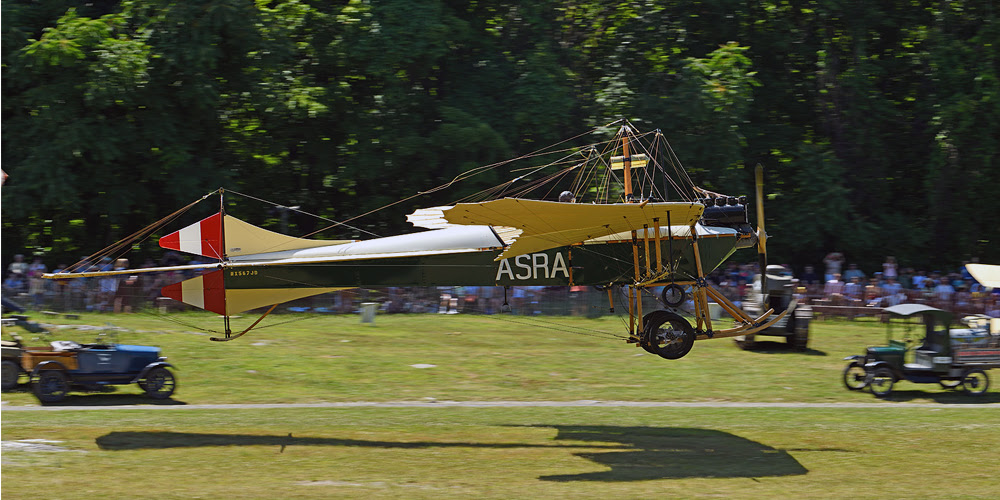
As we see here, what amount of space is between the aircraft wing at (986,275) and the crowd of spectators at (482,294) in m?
3.17

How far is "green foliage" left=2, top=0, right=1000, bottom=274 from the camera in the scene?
32.5 meters

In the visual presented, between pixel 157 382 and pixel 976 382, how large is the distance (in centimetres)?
1991

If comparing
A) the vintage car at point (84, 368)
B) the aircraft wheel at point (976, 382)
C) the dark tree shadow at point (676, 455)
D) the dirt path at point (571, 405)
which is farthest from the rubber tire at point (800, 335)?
the vintage car at point (84, 368)

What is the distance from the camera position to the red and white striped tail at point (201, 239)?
20.5 metres

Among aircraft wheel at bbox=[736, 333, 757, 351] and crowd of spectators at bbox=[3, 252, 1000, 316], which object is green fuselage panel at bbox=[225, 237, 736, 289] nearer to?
aircraft wheel at bbox=[736, 333, 757, 351]

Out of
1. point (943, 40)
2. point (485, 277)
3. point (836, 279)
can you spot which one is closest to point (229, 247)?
point (485, 277)

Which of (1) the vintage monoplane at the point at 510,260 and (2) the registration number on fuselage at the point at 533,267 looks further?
(2) the registration number on fuselage at the point at 533,267

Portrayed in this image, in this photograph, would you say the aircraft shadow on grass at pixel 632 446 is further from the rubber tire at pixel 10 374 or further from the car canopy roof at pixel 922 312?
the car canopy roof at pixel 922 312

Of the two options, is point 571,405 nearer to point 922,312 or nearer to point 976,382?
point 922,312

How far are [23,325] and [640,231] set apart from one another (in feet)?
46.4

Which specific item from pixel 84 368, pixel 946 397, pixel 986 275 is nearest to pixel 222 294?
pixel 84 368

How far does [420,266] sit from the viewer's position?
818 inches

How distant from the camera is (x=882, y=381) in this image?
80.4 feet

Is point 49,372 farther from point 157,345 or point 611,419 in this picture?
point 611,419
